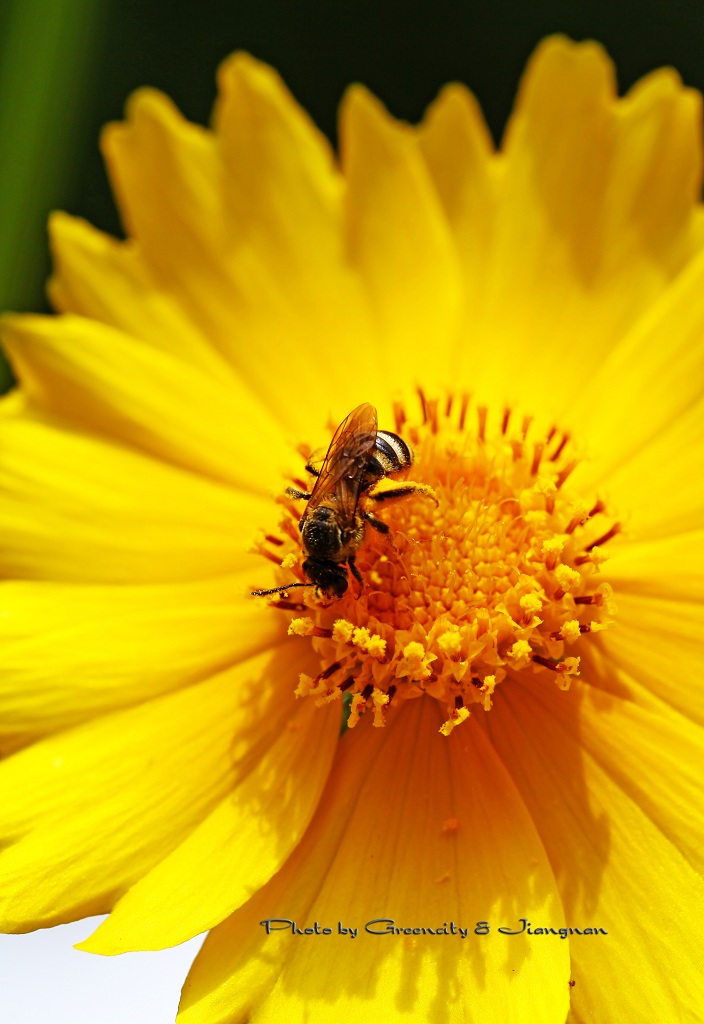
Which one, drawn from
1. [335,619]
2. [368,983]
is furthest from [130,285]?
[368,983]

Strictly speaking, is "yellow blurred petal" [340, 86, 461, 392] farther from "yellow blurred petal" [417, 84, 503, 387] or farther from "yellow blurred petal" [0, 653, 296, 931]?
"yellow blurred petal" [0, 653, 296, 931]

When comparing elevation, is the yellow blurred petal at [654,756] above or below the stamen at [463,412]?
below

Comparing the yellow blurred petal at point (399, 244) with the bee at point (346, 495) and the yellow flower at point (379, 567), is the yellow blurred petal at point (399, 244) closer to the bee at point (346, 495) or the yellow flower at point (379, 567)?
the yellow flower at point (379, 567)

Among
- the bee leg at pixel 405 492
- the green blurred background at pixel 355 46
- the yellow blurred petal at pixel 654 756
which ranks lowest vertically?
the yellow blurred petal at pixel 654 756

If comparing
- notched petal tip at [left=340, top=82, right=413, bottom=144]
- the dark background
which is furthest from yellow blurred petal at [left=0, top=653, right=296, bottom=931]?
the dark background

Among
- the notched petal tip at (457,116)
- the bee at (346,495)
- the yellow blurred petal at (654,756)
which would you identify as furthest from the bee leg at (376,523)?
the notched petal tip at (457,116)

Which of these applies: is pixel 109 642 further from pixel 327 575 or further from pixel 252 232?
pixel 252 232
